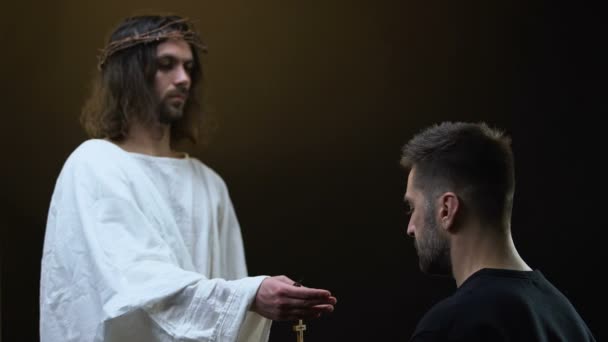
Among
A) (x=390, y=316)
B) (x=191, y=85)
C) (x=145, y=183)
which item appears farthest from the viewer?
(x=390, y=316)

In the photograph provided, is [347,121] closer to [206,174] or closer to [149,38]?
[206,174]

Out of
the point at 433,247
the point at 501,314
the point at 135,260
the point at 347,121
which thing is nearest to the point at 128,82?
the point at 135,260

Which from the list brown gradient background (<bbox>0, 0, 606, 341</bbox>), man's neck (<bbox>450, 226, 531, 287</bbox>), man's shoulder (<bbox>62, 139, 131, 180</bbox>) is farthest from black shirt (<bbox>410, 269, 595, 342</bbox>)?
brown gradient background (<bbox>0, 0, 606, 341</bbox>)

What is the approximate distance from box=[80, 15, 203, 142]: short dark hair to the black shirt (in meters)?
1.68

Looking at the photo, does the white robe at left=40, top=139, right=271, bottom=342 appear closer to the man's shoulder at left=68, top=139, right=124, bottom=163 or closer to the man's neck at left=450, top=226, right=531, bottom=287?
the man's shoulder at left=68, top=139, right=124, bottom=163

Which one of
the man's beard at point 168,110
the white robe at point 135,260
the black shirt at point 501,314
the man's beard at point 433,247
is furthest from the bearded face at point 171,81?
the black shirt at point 501,314

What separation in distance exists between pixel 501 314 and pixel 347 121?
2032 millimetres

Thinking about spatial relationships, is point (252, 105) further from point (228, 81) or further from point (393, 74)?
point (393, 74)

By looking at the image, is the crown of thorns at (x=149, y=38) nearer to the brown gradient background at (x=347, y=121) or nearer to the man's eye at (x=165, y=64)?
the man's eye at (x=165, y=64)

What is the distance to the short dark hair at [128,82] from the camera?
3.26 metres

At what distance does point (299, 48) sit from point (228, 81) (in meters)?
0.33

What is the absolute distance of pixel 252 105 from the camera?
12.6ft

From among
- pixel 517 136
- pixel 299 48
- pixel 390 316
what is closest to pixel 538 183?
pixel 517 136

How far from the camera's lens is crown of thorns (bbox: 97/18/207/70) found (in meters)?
3.28
